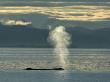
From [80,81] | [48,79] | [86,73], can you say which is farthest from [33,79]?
[86,73]

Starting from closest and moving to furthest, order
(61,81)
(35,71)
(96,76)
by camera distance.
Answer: (61,81) < (96,76) < (35,71)

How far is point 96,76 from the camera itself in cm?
15488

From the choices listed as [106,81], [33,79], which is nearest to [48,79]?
[33,79]

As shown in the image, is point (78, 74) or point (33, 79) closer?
point (33, 79)

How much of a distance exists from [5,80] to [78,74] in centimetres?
2772

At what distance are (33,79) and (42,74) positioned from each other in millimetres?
17004

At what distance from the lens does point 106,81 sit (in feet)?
467

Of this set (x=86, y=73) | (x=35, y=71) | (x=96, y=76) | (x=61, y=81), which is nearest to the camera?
(x=61, y=81)

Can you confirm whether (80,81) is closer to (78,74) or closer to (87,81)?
(87,81)

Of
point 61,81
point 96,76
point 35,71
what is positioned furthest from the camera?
point 35,71

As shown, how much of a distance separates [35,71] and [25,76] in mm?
20985

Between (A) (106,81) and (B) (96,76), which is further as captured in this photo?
(B) (96,76)

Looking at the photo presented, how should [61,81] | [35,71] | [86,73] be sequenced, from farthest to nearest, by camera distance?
[35,71] → [86,73] → [61,81]

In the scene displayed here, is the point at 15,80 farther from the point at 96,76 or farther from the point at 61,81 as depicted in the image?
the point at 96,76
